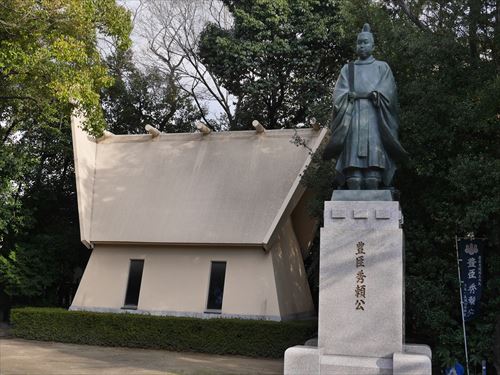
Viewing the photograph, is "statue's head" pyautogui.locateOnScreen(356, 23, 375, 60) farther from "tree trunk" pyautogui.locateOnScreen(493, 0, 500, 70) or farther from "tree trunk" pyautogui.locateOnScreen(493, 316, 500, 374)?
"tree trunk" pyautogui.locateOnScreen(493, 316, 500, 374)

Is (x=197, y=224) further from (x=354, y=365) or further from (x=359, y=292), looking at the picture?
(x=354, y=365)

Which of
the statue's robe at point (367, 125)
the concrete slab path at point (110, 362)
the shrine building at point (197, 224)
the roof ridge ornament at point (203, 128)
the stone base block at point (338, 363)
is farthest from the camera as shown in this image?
the roof ridge ornament at point (203, 128)

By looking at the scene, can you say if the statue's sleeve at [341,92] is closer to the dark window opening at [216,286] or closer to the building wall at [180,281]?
the building wall at [180,281]

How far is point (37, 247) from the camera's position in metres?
17.9

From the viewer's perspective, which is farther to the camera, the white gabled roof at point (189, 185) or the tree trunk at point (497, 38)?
the white gabled roof at point (189, 185)

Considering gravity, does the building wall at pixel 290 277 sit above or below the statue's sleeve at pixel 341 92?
below

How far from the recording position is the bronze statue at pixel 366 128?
7.58 meters

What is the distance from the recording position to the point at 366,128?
762 centimetres

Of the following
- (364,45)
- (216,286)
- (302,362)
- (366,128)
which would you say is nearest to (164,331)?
(216,286)

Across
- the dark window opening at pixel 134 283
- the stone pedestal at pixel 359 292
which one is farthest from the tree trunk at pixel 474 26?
the dark window opening at pixel 134 283

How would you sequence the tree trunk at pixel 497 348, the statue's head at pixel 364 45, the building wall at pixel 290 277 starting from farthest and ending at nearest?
the building wall at pixel 290 277
the tree trunk at pixel 497 348
the statue's head at pixel 364 45

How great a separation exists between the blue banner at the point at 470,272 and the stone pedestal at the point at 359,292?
2993 millimetres

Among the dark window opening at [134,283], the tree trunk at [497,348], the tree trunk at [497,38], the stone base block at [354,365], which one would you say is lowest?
the stone base block at [354,365]

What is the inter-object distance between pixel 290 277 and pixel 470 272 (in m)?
5.96
